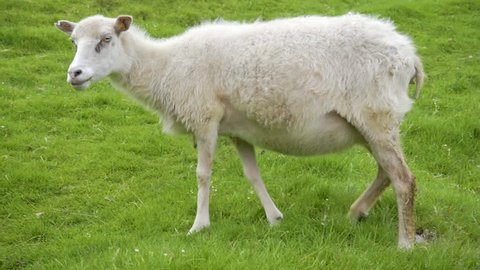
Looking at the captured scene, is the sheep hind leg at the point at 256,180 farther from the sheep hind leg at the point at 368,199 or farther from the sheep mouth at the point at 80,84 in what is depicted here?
the sheep mouth at the point at 80,84

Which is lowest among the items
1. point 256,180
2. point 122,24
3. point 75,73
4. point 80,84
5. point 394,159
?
point 256,180

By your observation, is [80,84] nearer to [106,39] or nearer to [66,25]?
[106,39]

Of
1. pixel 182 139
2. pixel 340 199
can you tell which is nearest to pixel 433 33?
pixel 182 139

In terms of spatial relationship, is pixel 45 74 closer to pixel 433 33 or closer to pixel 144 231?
pixel 144 231

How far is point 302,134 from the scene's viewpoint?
16.9ft

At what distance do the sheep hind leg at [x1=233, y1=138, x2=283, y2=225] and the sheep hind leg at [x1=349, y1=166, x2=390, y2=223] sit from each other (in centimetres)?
72

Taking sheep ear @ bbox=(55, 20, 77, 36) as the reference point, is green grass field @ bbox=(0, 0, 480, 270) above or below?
below

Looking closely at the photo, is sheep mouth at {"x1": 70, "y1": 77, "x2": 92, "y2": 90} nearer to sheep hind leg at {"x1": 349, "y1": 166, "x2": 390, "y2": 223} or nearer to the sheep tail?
sheep hind leg at {"x1": 349, "y1": 166, "x2": 390, "y2": 223}

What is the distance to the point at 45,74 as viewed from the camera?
35.6 feet

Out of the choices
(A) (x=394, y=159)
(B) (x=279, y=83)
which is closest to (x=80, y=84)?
(B) (x=279, y=83)

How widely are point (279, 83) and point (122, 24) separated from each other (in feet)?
5.50

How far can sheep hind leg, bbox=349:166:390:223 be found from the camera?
218 inches

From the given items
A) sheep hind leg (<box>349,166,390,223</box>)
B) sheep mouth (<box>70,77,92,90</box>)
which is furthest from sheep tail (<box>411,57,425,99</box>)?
sheep mouth (<box>70,77,92,90</box>)

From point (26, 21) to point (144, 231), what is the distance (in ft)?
30.2
